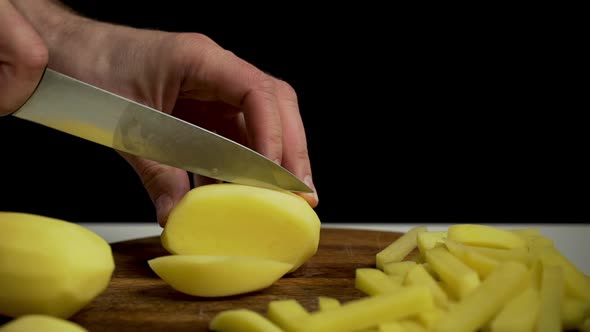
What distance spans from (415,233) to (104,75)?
1.04 meters

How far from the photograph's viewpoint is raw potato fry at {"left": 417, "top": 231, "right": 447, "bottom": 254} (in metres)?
1.91

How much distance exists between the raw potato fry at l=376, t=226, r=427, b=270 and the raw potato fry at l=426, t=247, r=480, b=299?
284mm

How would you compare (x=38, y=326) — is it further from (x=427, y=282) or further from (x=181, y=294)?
(x=427, y=282)

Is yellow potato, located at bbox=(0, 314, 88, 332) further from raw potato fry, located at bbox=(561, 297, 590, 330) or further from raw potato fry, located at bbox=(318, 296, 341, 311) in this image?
raw potato fry, located at bbox=(561, 297, 590, 330)

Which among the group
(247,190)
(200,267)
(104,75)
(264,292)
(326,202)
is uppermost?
(104,75)

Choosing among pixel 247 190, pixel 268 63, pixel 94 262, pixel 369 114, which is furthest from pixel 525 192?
pixel 94 262

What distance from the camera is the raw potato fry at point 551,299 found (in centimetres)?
142

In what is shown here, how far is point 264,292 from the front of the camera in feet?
Answer: 5.94

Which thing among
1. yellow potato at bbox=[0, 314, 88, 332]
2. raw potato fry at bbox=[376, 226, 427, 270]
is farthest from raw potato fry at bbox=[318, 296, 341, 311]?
yellow potato at bbox=[0, 314, 88, 332]

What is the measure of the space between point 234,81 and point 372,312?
3.16 feet

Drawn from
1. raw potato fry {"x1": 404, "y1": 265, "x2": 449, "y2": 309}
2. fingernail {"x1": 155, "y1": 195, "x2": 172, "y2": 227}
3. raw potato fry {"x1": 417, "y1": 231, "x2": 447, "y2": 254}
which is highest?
raw potato fry {"x1": 404, "y1": 265, "x2": 449, "y2": 309}

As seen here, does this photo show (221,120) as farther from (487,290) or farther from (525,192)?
(525,192)

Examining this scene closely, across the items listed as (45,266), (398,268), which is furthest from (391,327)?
(45,266)

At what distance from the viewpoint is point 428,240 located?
76.3 inches
